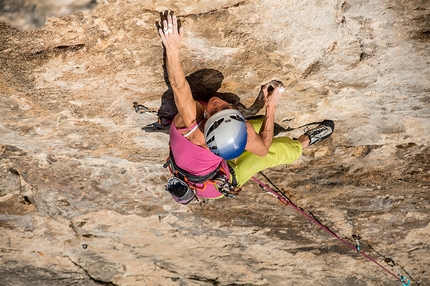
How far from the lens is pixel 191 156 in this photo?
13.4ft

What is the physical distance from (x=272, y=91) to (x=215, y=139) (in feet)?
2.96

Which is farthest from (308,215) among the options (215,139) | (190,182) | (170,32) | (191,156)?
(170,32)

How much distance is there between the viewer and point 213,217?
6445 mm

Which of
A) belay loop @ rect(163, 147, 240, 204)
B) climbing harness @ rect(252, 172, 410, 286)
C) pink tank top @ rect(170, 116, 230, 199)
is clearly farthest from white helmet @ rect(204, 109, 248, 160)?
climbing harness @ rect(252, 172, 410, 286)

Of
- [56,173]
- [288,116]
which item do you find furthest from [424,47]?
[56,173]

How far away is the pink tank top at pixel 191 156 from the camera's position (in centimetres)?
395

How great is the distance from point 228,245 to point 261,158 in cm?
288

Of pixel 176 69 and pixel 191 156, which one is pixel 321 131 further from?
pixel 176 69

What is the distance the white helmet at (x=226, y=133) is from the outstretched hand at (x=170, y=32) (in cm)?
69

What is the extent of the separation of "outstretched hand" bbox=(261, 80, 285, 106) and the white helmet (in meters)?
0.56

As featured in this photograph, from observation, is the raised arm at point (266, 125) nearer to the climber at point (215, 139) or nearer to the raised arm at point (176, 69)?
the climber at point (215, 139)

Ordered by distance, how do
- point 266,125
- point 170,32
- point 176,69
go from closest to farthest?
point 170,32, point 176,69, point 266,125

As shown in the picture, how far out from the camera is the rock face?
3.30 metres

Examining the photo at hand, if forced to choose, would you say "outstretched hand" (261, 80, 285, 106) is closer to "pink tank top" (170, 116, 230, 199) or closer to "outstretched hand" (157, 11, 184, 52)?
"pink tank top" (170, 116, 230, 199)
